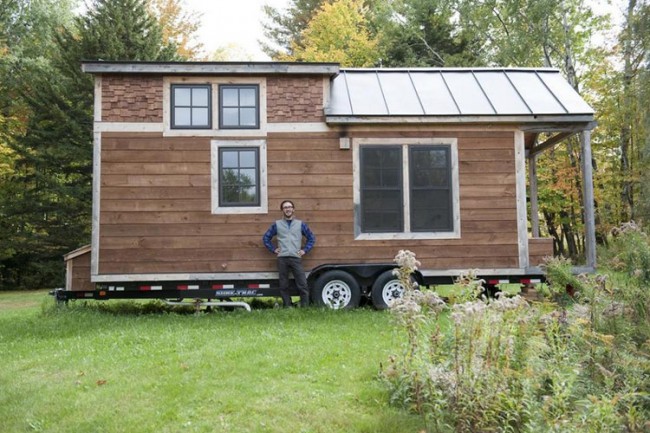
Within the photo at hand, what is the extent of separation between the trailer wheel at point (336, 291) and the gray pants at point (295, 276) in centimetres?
26

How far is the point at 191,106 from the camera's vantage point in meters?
10.6

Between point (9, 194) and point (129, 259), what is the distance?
16.5m

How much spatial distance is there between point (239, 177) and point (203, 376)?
17.1 feet

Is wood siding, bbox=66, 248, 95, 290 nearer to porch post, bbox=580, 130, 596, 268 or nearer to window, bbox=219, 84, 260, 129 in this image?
window, bbox=219, 84, 260, 129

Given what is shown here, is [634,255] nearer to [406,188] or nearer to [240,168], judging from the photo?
[406,188]

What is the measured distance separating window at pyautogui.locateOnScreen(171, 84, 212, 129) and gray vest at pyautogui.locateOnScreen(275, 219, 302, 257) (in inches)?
89.6

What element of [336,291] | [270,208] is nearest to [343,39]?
[270,208]

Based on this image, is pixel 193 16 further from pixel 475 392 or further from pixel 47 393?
pixel 475 392

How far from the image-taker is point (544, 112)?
34.9ft

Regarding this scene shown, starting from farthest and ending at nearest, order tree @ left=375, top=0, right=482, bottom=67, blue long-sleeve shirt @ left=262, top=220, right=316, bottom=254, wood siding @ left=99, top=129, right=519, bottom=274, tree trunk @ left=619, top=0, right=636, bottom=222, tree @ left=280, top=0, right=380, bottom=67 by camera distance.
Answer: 1. tree @ left=280, top=0, right=380, bottom=67
2. tree @ left=375, top=0, right=482, bottom=67
3. tree trunk @ left=619, top=0, right=636, bottom=222
4. wood siding @ left=99, top=129, right=519, bottom=274
5. blue long-sleeve shirt @ left=262, top=220, right=316, bottom=254

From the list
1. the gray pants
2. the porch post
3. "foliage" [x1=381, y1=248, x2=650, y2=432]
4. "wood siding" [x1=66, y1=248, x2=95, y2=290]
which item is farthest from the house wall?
"foliage" [x1=381, y1=248, x2=650, y2=432]

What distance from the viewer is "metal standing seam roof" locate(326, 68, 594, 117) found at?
10.6 metres

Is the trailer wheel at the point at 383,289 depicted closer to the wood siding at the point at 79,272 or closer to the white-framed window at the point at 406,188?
the white-framed window at the point at 406,188

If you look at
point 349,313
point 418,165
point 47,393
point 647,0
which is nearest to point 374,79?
point 418,165
